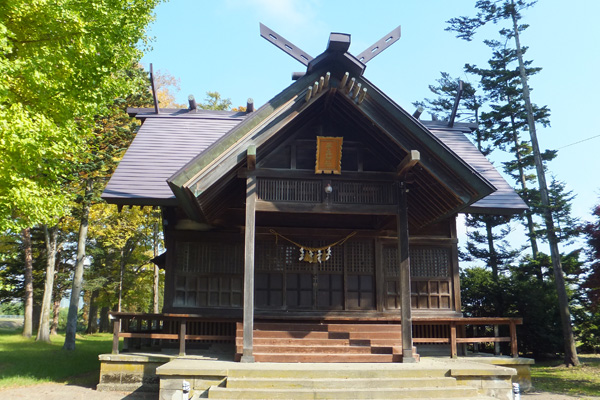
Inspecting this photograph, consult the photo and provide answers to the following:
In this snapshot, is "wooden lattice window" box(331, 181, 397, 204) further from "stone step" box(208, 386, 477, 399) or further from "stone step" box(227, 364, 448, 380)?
"stone step" box(208, 386, 477, 399)

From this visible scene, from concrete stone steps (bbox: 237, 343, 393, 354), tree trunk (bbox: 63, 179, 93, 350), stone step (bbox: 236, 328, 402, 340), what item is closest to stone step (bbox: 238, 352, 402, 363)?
concrete stone steps (bbox: 237, 343, 393, 354)

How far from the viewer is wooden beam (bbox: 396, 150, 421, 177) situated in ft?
29.6

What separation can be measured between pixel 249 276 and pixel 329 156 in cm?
307

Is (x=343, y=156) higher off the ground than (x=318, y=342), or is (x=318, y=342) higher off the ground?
(x=343, y=156)

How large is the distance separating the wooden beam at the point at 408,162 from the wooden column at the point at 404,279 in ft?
1.11

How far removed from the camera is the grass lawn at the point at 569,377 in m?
11.3

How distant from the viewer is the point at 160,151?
552 inches

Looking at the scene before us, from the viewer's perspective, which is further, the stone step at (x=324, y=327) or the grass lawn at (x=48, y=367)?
the grass lawn at (x=48, y=367)

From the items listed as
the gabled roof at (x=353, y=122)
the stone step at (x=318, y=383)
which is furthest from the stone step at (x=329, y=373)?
the gabled roof at (x=353, y=122)

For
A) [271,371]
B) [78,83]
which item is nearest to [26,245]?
[78,83]

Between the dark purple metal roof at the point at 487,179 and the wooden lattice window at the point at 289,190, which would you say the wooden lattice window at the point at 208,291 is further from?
the dark purple metal roof at the point at 487,179

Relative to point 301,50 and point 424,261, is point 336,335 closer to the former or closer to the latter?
point 424,261

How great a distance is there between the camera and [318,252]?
1222cm

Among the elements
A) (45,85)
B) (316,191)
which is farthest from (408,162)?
(45,85)
